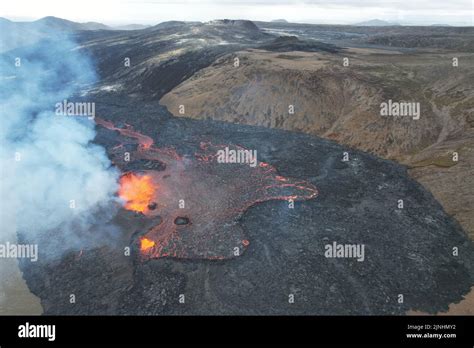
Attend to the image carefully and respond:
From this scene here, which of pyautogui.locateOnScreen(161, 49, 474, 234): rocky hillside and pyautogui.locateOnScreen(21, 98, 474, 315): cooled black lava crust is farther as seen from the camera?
pyautogui.locateOnScreen(161, 49, 474, 234): rocky hillside

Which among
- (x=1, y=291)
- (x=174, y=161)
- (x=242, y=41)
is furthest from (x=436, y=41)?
(x=1, y=291)

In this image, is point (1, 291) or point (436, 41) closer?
point (1, 291)

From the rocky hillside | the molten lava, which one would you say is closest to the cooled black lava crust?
the molten lava

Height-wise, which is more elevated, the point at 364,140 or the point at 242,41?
the point at 242,41

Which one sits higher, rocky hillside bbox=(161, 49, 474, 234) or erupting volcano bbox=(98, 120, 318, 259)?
rocky hillside bbox=(161, 49, 474, 234)

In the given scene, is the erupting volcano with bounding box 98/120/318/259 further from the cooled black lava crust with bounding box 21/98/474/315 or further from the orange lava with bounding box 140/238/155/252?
the cooled black lava crust with bounding box 21/98/474/315

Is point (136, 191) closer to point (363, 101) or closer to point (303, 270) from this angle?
point (303, 270)

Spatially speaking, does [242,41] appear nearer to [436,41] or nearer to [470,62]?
[436,41]

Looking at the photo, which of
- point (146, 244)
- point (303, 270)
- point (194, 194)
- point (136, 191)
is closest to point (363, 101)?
point (194, 194)
